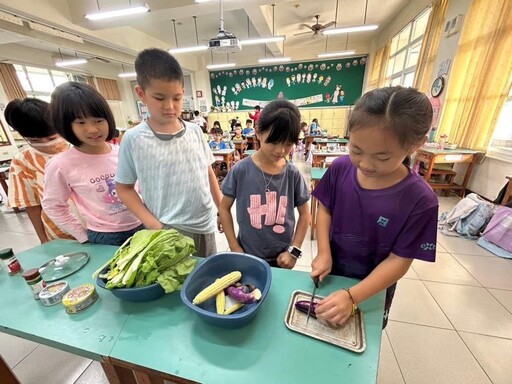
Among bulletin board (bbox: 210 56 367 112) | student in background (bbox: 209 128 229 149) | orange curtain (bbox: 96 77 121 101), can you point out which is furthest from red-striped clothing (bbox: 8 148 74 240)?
orange curtain (bbox: 96 77 121 101)

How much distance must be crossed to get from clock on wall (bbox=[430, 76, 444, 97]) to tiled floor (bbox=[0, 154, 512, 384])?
3.37 meters

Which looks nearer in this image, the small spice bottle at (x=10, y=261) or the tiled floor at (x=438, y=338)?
the small spice bottle at (x=10, y=261)

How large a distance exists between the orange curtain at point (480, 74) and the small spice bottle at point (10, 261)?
192 inches

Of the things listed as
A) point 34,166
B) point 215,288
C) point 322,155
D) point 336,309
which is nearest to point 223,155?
point 322,155

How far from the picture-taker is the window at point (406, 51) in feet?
16.8

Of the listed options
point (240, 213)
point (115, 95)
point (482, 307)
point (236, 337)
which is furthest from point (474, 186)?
point (115, 95)

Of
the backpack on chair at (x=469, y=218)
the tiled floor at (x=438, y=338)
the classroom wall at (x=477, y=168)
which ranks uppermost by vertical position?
the classroom wall at (x=477, y=168)

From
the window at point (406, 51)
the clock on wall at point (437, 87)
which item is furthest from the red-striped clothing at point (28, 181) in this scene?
the window at point (406, 51)

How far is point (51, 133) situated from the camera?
124cm

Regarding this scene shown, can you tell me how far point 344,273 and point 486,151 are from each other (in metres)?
3.96

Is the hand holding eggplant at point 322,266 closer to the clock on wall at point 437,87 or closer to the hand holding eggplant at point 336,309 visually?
the hand holding eggplant at point 336,309

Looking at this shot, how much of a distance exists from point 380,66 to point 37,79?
450 inches

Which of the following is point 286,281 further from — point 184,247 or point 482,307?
point 482,307

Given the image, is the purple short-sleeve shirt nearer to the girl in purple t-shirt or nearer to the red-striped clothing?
the girl in purple t-shirt
